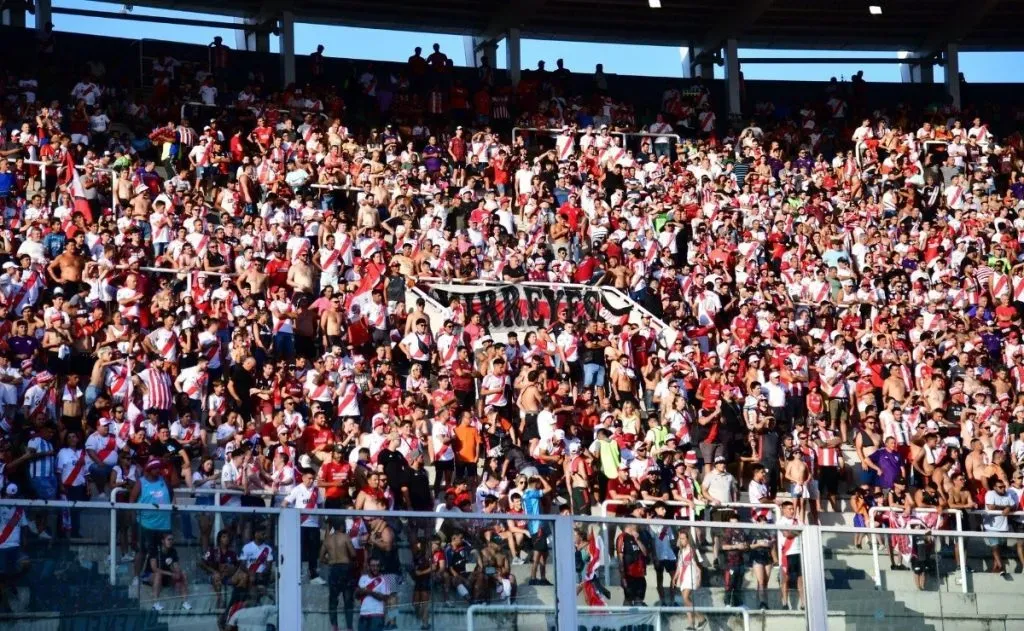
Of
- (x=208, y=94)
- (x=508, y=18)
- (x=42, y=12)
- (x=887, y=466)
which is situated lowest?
(x=887, y=466)

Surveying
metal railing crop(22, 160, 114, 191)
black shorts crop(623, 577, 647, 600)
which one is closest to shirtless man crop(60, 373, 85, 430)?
metal railing crop(22, 160, 114, 191)

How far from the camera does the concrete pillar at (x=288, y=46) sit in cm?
2891

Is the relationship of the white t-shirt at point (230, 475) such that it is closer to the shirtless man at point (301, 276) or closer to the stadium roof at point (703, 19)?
the shirtless man at point (301, 276)

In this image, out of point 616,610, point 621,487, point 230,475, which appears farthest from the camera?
point 621,487

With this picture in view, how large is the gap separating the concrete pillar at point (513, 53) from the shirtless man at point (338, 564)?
75.2ft

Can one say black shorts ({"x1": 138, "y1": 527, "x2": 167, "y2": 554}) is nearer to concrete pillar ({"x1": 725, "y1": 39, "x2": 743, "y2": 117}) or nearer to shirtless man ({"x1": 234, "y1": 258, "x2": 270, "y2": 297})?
shirtless man ({"x1": 234, "y1": 258, "x2": 270, "y2": 297})

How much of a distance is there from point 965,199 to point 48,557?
2132cm

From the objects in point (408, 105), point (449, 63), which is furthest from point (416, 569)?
point (449, 63)

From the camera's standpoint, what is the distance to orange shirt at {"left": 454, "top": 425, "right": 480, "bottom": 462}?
1730 centimetres

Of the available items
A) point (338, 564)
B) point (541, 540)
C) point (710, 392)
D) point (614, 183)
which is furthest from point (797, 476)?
point (338, 564)

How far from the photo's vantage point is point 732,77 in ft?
107

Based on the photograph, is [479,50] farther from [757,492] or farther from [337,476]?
[337,476]

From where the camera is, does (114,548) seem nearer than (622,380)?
Yes

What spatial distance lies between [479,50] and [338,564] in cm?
2433
